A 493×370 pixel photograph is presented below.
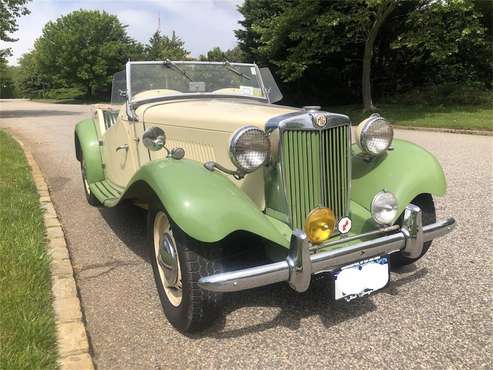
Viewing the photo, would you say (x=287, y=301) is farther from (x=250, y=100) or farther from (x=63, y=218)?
(x=63, y=218)

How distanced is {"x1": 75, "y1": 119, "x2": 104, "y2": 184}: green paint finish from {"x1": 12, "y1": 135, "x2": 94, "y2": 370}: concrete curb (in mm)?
659

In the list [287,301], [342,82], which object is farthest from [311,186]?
[342,82]

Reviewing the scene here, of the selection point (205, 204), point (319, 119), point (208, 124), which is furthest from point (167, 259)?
point (319, 119)

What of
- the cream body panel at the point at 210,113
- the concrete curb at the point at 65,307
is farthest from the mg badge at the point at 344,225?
the concrete curb at the point at 65,307

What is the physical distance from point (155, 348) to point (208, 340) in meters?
0.31

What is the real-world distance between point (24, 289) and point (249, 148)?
1760mm

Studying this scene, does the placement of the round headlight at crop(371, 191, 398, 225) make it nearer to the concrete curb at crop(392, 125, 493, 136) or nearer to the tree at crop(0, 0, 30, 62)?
the concrete curb at crop(392, 125, 493, 136)

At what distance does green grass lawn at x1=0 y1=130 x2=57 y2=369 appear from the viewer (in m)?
2.29

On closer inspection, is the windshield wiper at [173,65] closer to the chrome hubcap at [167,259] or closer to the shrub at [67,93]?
the chrome hubcap at [167,259]

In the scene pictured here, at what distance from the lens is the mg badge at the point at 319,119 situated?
2.69m

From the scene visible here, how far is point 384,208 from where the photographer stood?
2.78 metres

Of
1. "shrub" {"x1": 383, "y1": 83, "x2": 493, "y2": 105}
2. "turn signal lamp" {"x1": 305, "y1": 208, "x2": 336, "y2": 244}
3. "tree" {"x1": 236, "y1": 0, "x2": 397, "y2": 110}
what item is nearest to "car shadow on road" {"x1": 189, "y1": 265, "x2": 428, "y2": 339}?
"turn signal lamp" {"x1": 305, "y1": 208, "x2": 336, "y2": 244}

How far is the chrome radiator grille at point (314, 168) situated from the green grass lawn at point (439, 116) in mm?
10609

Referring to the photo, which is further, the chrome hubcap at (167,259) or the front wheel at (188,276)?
the chrome hubcap at (167,259)
